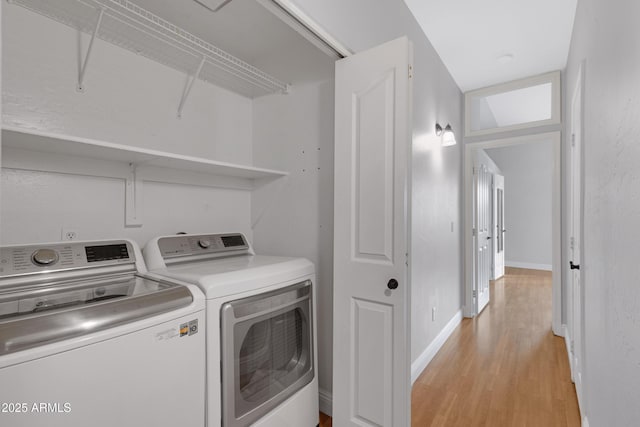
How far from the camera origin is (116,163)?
1633 millimetres

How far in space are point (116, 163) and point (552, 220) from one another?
13.0ft

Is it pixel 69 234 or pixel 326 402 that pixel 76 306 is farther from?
pixel 326 402

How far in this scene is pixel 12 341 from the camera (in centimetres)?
75

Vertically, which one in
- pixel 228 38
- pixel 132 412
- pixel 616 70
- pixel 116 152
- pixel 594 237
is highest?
pixel 228 38

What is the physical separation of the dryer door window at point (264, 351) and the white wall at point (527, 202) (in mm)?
6758

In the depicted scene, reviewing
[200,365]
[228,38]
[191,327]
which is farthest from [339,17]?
[200,365]

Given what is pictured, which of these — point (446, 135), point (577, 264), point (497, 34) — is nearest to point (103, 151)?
point (446, 135)

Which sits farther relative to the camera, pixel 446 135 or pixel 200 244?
pixel 446 135

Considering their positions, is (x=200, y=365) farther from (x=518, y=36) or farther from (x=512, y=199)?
(x=512, y=199)

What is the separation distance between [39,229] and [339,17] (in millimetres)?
1723

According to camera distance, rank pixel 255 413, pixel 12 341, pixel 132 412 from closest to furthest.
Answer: pixel 12 341 < pixel 132 412 < pixel 255 413

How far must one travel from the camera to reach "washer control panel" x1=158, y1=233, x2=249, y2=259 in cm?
162

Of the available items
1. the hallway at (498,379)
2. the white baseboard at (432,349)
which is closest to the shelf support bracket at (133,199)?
the hallway at (498,379)

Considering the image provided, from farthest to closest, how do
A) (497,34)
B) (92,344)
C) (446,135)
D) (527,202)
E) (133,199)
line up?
(527,202)
(446,135)
(497,34)
(133,199)
(92,344)
